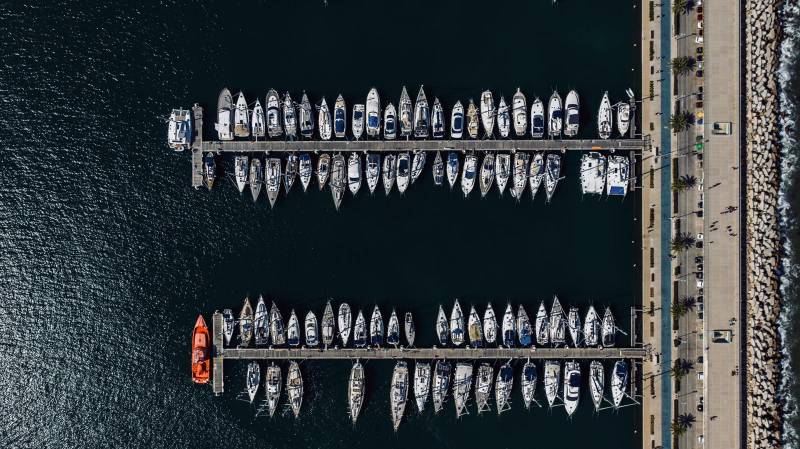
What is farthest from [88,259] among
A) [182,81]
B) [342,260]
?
[342,260]

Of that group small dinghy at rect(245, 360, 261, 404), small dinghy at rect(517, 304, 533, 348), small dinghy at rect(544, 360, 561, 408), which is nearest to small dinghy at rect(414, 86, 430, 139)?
small dinghy at rect(517, 304, 533, 348)

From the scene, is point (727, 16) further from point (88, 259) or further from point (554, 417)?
point (88, 259)

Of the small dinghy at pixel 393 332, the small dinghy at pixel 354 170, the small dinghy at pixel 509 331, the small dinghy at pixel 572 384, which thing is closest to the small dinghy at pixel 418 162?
the small dinghy at pixel 354 170

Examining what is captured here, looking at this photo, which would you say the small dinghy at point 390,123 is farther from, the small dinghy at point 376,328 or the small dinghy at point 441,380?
the small dinghy at point 441,380

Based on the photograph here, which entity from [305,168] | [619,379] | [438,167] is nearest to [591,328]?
[619,379]

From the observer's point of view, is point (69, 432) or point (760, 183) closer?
point (760, 183)

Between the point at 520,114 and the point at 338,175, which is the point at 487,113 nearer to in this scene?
the point at 520,114
